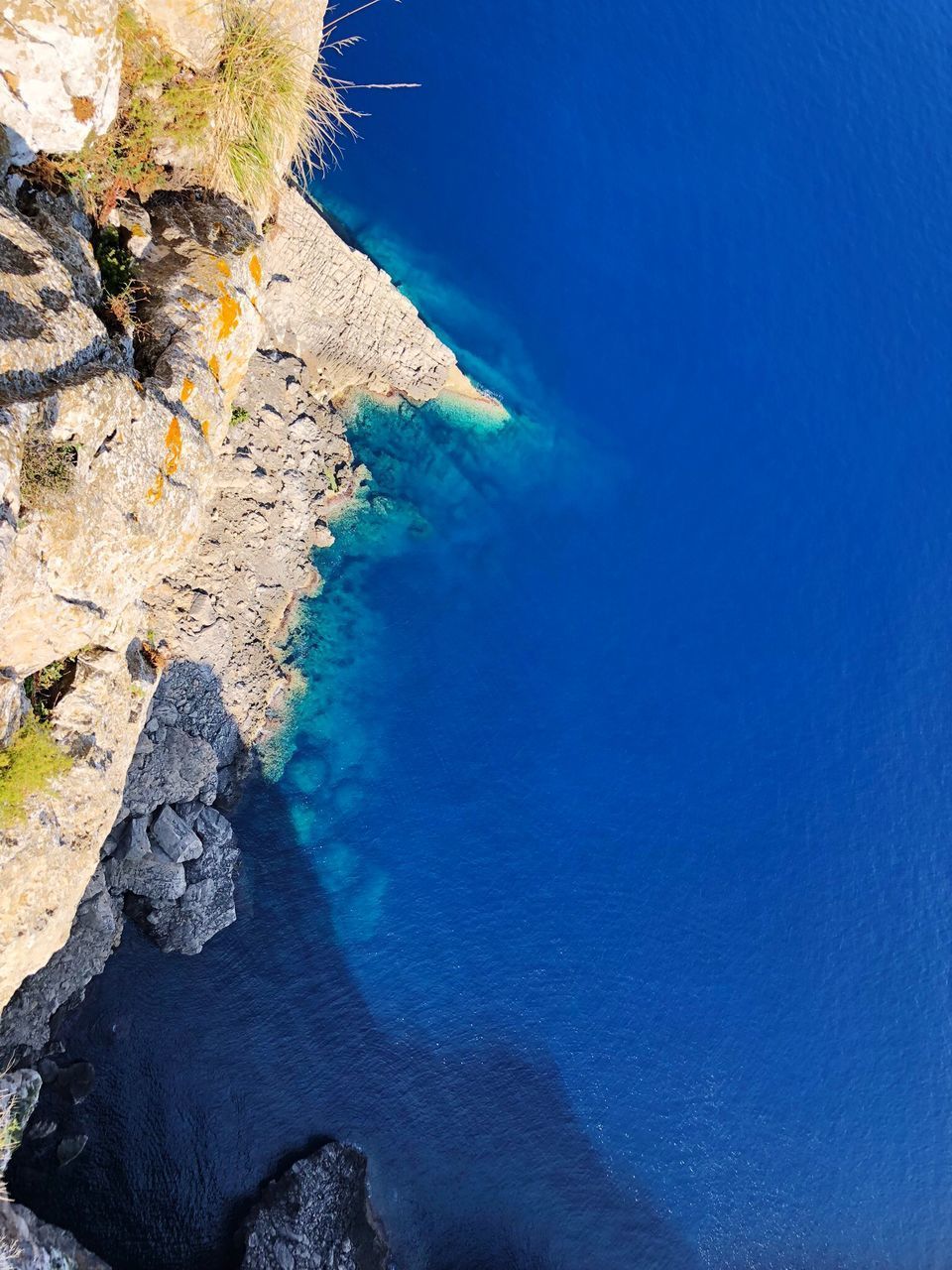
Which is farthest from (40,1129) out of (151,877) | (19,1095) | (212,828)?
(212,828)

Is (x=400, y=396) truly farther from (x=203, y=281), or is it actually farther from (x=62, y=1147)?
(x=62, y=1147)

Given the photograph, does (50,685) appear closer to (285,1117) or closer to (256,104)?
(256,104)

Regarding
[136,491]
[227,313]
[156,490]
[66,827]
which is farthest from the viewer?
[66,827]

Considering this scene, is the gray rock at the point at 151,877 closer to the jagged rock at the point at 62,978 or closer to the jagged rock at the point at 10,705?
A: the jagged rock at the point at 62,978

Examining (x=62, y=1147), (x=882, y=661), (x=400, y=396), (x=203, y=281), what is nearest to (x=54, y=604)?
(x=203, y=281)

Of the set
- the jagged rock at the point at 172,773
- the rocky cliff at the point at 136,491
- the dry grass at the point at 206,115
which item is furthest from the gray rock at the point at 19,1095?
the dry grass at the point at 206,115

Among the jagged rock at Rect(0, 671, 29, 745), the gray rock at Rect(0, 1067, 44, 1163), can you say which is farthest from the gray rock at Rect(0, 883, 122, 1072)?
the jagged rock at Rect(0, 671, 29, 745)

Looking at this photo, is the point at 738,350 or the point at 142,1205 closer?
the point at 142,1205
